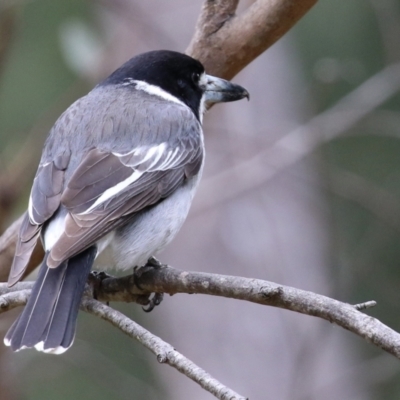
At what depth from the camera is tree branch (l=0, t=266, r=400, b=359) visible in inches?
79.5

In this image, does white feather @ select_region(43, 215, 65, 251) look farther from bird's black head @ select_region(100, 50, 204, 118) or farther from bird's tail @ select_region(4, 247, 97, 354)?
bird's black head @ select_region(100, 50, 204, 118)

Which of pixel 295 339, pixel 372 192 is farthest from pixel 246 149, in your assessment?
pixel 295 339

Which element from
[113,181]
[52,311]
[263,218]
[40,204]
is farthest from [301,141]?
[52,311]

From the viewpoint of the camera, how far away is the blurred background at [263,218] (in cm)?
473

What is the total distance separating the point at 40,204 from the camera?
309 centimetres

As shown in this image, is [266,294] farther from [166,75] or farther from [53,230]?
[166,75]

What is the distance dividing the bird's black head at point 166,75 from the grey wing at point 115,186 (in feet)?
1.23

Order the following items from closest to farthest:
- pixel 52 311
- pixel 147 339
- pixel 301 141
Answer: pixel 147 339
pixel 52 311
pixel 301 141

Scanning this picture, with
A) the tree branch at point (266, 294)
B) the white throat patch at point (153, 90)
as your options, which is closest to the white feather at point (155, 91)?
the white throat patch at point (153, 90)

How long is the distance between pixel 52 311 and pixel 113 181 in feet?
2.09

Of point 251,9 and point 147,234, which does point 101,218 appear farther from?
point 251,9

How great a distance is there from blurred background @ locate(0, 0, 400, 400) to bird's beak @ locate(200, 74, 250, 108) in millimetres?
772

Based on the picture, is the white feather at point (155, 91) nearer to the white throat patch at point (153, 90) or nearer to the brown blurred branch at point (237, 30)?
the white throat patch at point (153, 90)

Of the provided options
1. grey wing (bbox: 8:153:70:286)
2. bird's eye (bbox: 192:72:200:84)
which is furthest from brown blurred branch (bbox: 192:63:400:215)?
grey wing (bbox: 8:153:70:286)
